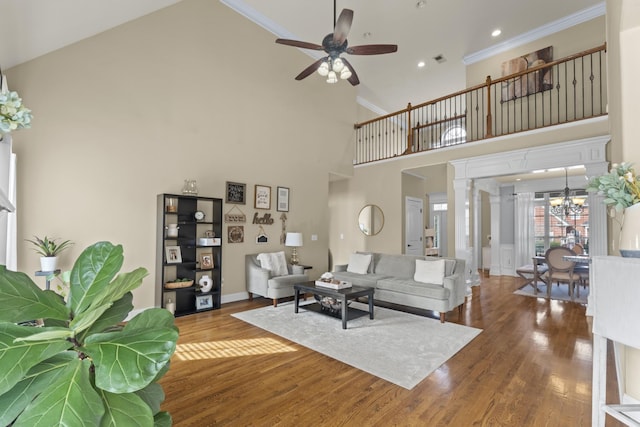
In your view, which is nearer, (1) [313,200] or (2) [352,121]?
(1) [313,200]

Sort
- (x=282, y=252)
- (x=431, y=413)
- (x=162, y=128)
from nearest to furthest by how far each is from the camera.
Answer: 1. (x=431, y=413)
2. (x=162, y=128)
3. (x=282, y=252)

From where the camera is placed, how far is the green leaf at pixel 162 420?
933 millimetres

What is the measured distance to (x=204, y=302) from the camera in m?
4.82

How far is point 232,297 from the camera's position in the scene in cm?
530

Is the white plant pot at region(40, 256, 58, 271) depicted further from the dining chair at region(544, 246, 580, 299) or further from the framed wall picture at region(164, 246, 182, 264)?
the dining chair at region(544, 246, 580, 299)

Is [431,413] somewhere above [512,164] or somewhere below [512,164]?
below

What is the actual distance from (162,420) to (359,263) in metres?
4.79

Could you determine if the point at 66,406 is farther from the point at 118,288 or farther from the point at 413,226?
the point at 413,226

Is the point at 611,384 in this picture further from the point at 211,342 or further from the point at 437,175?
the point at 437,175

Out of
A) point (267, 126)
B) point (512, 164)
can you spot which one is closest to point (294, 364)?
point (267, 126)

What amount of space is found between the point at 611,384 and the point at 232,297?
4767 millimetres

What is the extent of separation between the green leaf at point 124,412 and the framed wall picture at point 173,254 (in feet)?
13.4

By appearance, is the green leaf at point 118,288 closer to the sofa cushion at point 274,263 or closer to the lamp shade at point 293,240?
the sofa cushion at point 274,263

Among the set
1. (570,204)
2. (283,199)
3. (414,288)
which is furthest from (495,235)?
(283,199)
